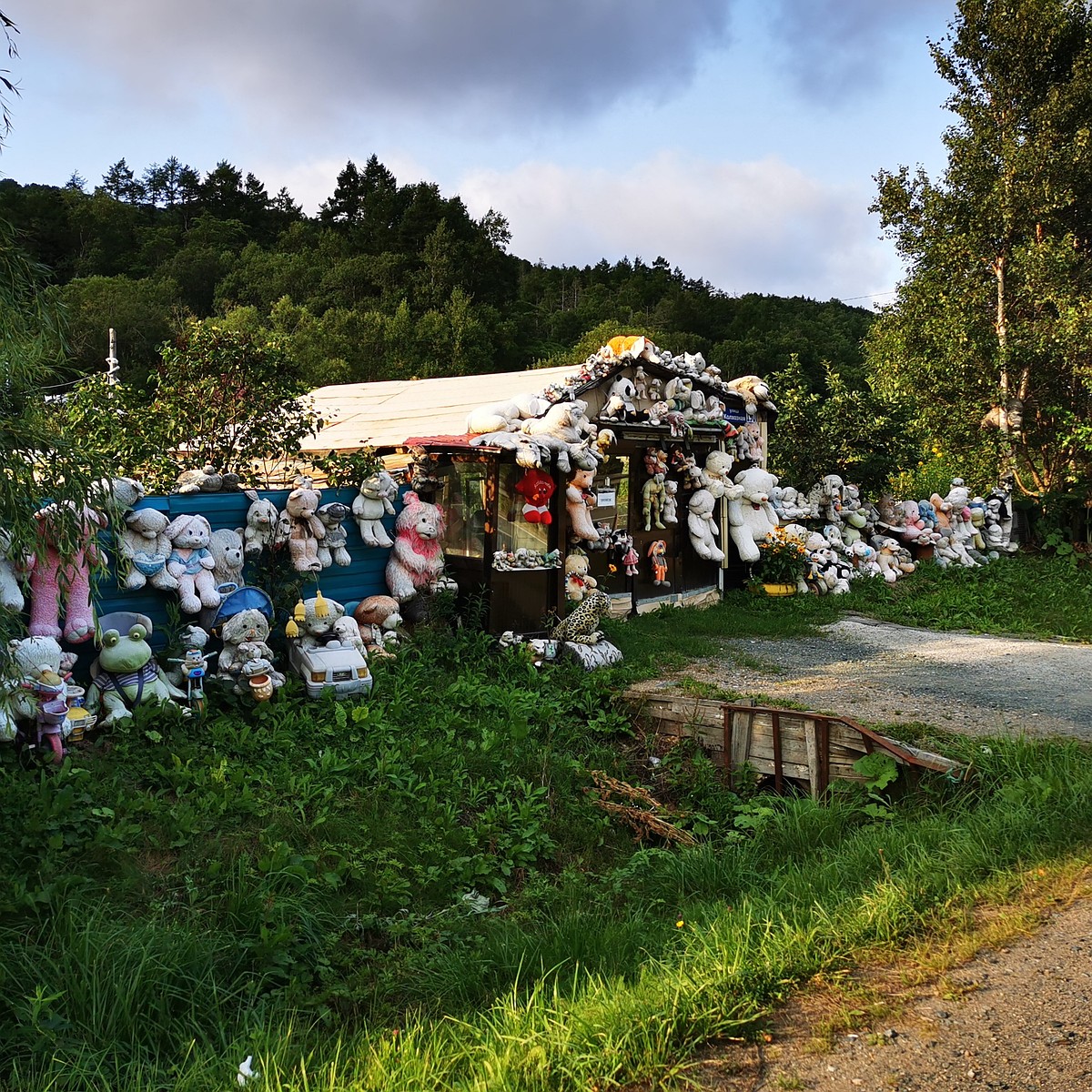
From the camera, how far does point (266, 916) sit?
Answer: 438 centimetres

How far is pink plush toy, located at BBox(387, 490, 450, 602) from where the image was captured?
838 centimetres

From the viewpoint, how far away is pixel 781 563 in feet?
40.5

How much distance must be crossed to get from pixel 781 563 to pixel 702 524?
1.37 meters

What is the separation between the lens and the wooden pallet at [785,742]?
6.23 meters

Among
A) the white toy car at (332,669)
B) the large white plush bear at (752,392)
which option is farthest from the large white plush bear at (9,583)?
the large white plush bear at (752,392)

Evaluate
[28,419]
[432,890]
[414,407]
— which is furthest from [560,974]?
[414,407]

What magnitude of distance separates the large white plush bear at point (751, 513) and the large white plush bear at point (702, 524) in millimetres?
489

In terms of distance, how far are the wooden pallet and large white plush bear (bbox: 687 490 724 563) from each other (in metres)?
4.45

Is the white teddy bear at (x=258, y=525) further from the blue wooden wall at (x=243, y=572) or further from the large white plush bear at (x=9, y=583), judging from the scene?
the large white plush bear at (x=9, y=583)

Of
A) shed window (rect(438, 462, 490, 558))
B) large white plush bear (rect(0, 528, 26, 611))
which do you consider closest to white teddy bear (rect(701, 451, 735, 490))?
shed window (rect(438, 462, 490, 558))

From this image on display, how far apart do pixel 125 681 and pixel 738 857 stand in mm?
4182

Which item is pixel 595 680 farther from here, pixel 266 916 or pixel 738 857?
pixel 266 916

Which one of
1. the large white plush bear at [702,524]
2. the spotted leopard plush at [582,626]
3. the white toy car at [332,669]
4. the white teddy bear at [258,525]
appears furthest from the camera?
the large white plush bear at [702,524]

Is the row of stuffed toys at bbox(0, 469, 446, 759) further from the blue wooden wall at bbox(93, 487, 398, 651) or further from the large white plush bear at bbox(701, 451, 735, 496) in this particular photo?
the large white plush bear at bbox(701, 451, 735, 496)
